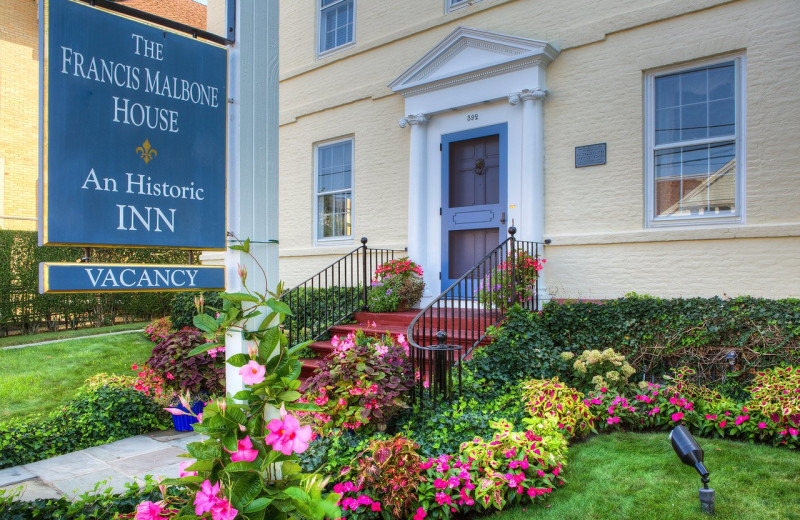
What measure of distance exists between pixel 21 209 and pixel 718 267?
1450 centimetres

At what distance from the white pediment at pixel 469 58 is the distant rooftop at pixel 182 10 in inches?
426

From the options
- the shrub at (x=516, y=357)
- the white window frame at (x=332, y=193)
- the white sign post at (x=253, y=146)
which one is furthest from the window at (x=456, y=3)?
the white sign post at (x=253, y=146)

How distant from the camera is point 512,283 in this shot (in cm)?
589

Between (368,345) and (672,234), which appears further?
(672,234)

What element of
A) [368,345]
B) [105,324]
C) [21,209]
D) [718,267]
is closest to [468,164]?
[718,267]

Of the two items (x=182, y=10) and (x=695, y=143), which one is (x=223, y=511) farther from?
(x=182, y=10)

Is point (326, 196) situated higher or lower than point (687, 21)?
lower

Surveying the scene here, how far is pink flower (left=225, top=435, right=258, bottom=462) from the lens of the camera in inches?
66.1

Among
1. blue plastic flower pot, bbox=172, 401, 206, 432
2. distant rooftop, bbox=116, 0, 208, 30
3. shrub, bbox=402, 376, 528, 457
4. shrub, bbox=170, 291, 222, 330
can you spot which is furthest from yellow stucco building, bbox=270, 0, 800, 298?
distant rooftop, bbox=116, 0, 208, 30

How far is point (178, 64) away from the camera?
203cm

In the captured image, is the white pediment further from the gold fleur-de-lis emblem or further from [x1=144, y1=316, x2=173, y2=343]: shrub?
the gold fleur-de-lis emblem

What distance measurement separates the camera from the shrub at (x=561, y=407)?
13.7 ft

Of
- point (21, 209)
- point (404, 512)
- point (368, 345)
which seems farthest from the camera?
point (21, 209)

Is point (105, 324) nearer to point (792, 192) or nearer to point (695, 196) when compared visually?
point (695, 196)
